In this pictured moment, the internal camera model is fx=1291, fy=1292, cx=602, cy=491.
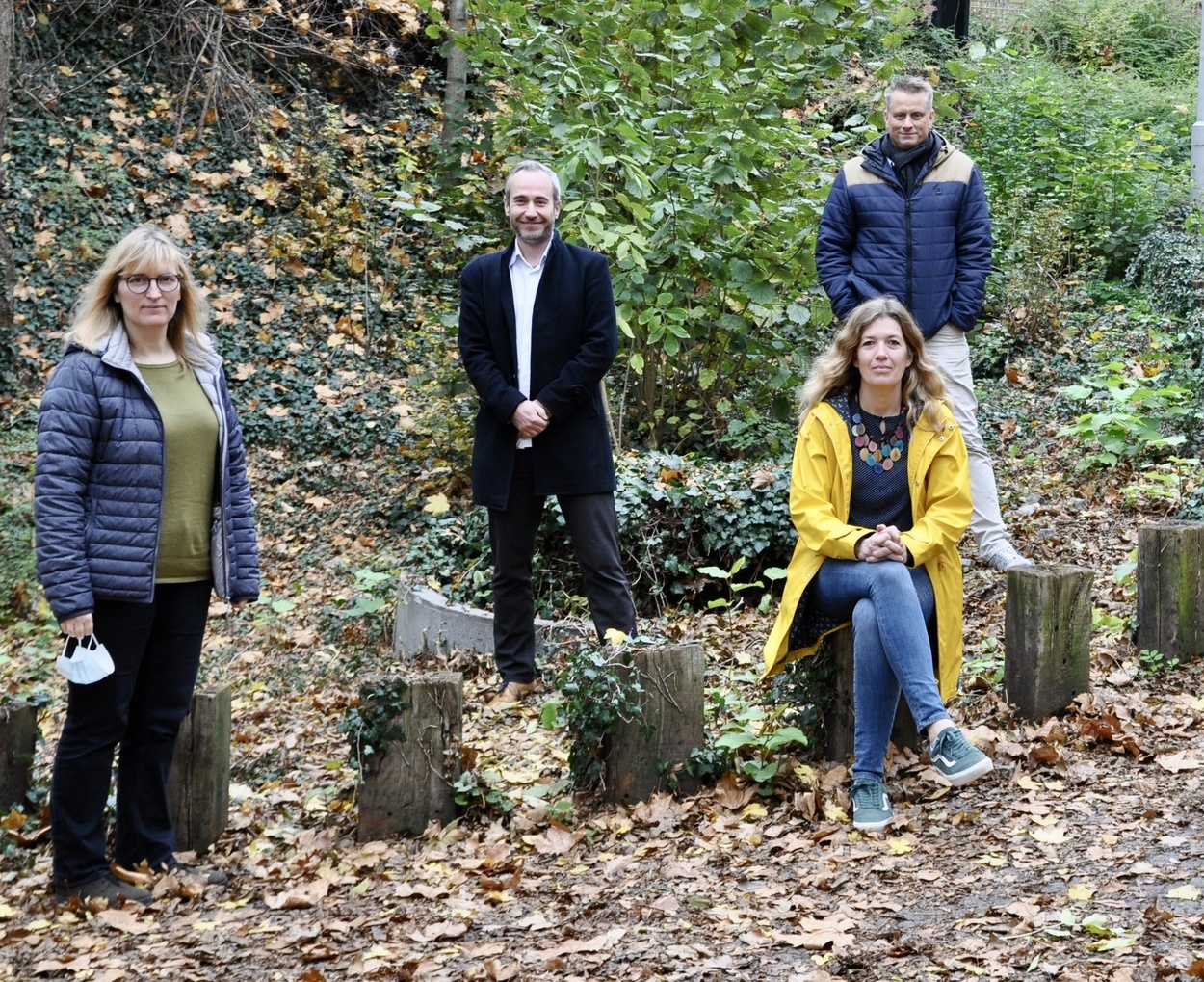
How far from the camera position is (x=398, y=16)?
14.9m

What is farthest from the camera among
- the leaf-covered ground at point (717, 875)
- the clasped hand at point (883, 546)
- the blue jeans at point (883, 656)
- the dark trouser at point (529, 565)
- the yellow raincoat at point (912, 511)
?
Result: the dark trouser at point (529, 565)

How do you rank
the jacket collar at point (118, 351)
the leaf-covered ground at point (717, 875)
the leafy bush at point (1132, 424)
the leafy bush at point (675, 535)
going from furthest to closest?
the leafy bush at point (1132, 424), the leafy bush at point (675, 535), the jacket collar at point (118, 351), the leaf-covered ground at point (717, 875)

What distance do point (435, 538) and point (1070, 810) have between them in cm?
446

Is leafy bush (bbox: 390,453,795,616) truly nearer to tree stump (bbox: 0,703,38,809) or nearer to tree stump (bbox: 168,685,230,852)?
tree stump (bbox: 168,685,230,852)

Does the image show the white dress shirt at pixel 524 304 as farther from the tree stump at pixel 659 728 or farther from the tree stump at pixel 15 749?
the tree stump at pixel 15 749

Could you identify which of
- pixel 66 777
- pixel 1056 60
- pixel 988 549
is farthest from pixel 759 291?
pixel 1056 60

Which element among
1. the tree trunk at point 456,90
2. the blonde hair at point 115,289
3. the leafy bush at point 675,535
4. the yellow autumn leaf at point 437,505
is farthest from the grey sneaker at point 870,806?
the tree trunk at point 456,90

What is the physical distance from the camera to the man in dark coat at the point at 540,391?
5.61 m

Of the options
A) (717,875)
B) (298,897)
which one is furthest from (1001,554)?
(298,897)

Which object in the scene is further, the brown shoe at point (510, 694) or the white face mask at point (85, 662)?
the brown shoe at point (510, 694)

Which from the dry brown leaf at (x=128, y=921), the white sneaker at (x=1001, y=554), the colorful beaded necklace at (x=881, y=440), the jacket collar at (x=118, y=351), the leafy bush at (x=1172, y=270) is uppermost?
the leafy bush at (x=1172, y=270)

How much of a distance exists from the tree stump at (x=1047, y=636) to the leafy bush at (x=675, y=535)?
2.39 meters

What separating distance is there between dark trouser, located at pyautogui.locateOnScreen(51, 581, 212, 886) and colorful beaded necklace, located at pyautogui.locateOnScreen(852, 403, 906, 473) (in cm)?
230

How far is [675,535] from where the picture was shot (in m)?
7.16
